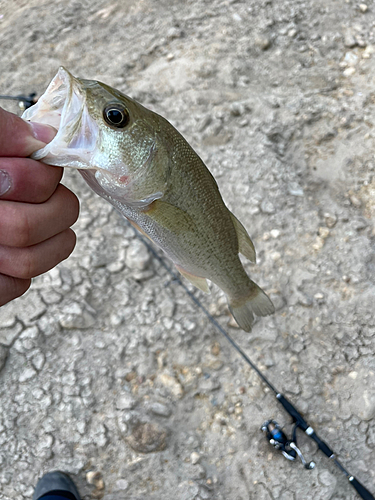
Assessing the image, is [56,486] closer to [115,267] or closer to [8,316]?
[8,316]

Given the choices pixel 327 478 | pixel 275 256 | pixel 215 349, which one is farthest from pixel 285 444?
pixel 275 256

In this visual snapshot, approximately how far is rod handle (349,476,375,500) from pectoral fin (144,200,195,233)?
1.63 meters

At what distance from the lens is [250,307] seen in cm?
198

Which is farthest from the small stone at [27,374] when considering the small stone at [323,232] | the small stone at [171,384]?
the small stone at [323,232]

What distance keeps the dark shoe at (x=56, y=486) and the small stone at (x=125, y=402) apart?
42 centimetres

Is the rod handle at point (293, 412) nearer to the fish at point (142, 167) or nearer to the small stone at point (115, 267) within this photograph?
the fish at point (142, 167)

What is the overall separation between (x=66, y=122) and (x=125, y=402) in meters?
1.58

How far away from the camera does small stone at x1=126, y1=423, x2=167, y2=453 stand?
202 cm

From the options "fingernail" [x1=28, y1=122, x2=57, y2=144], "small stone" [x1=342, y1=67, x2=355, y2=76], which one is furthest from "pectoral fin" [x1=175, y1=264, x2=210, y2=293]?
"small stone" [x1=342, y1=67, x2=355, y2=76]

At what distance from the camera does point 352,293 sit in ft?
8.16

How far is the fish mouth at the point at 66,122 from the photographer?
3.59 ft

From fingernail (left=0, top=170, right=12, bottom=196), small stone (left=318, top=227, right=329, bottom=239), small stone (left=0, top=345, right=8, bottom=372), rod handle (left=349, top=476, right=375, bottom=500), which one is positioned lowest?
rod handle (left=349, top=476, right=375, bottom=500)

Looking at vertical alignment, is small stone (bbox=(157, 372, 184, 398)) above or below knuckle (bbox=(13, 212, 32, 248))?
below

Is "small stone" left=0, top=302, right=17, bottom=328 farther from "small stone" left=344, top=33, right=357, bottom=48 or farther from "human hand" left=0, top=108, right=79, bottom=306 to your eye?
"small stone" left=344, top=33, right=357, bottom=48
